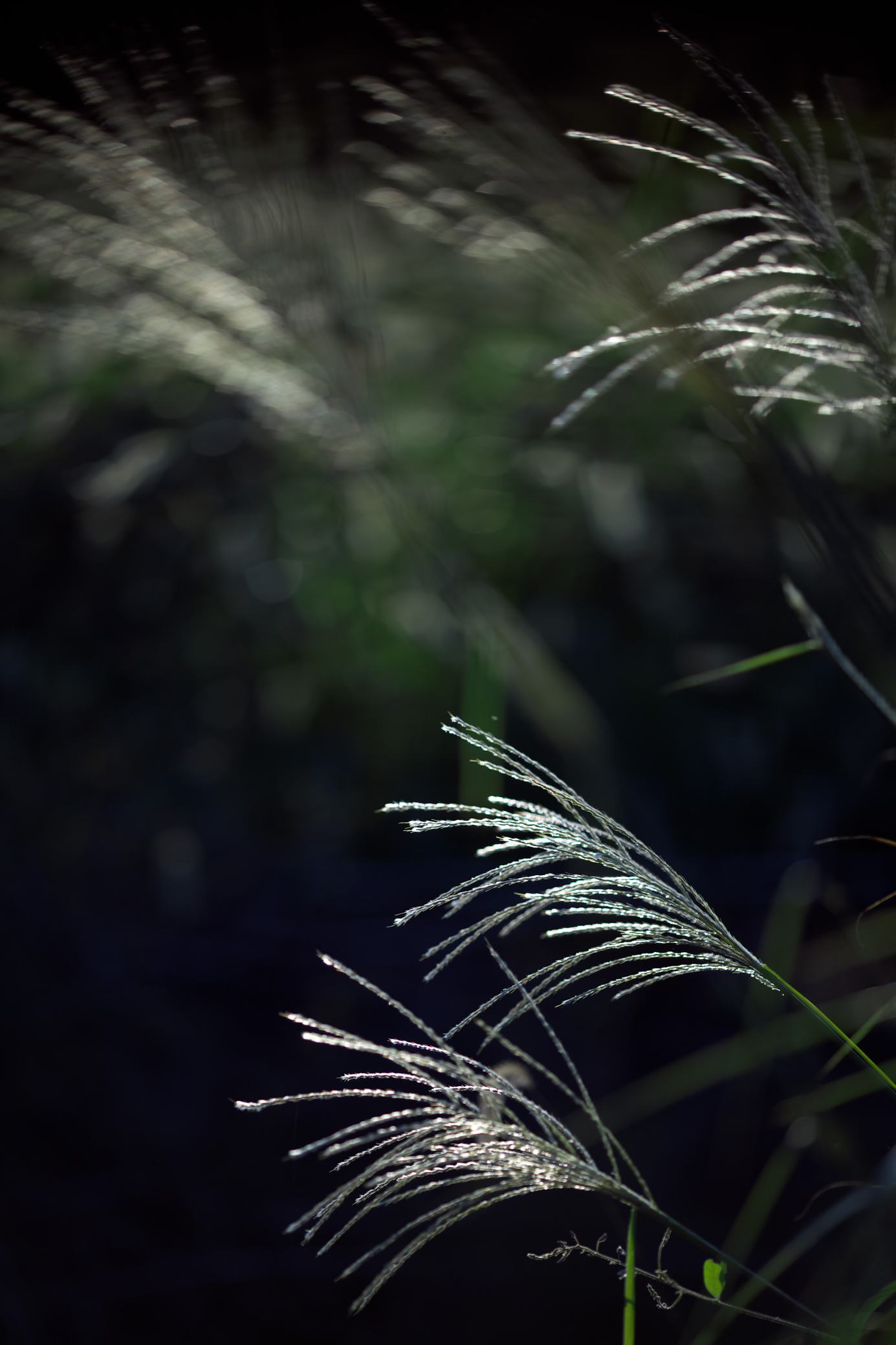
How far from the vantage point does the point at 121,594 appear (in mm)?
2271

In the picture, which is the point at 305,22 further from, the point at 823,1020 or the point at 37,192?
the point at 823,1020

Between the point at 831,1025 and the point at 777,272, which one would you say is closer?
the point at 831,1025

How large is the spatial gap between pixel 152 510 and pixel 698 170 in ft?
4.54

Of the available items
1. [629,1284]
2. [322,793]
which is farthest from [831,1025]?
[322,793]

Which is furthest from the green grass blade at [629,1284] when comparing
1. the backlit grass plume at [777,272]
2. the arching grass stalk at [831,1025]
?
the backlit grass plume at [777,272]

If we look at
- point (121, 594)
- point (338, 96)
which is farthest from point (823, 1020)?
point (121, 594)

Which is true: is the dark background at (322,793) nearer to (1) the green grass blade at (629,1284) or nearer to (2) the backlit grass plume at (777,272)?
(2) the backlit grass plume at (777,272)

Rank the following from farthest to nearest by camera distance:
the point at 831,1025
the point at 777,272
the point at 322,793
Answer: the point at 322,793
the point at 777,272
the point at 831,1025

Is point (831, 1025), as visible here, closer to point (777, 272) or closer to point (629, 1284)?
point (629, 1284)

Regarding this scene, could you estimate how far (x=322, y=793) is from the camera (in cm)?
203

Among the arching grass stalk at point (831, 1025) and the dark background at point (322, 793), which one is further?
the dark background at point (322, 793)

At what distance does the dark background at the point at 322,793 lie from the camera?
4.16 feet

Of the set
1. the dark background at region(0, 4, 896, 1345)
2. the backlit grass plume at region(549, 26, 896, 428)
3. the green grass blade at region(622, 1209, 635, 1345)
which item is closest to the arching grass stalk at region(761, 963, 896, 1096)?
the green grass blade at region(622, 1209, 635, 1345)

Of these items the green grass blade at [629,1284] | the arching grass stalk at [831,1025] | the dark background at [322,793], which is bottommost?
the dark background at [322,793]
